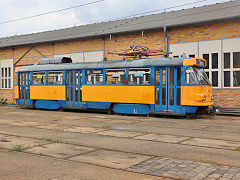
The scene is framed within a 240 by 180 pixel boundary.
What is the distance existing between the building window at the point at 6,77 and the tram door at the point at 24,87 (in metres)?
8.15

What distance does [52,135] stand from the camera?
9047mm

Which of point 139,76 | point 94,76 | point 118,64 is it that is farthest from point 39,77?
point 139,76

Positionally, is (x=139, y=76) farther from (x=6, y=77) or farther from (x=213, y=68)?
(x=6, y=77)

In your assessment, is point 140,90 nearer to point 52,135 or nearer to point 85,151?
point 52,135

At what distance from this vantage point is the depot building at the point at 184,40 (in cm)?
1661

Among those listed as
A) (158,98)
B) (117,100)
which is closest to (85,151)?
(158,98)

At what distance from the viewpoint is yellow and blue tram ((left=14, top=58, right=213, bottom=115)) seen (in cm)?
1374

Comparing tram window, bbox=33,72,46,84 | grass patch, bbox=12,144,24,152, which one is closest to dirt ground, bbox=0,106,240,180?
grass patch, bbox=12,144,24,152

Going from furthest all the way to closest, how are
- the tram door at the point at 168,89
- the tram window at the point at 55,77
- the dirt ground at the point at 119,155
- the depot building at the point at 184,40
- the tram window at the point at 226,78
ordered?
the tram window at the point at 55,77
the tram window at the point at 226,78
the depot building at the point at 184,40
the tram door at the point at 168,89
the dirt ground at the point at 119,155

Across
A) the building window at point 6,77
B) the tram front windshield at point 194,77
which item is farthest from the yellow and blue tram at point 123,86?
the building window at point 6,77

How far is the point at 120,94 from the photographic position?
15586 mm

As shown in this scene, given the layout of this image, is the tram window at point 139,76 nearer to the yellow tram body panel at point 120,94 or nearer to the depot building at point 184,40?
the yellow tram body panel at point 120,94

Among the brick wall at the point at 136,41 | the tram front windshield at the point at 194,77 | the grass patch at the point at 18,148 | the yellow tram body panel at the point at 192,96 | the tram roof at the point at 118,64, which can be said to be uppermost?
the brick wall at the point at 136,41

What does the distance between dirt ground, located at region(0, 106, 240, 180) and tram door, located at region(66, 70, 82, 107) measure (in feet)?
25.6
